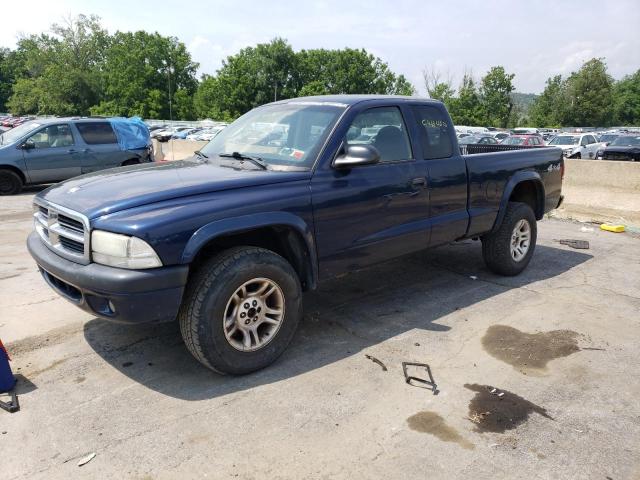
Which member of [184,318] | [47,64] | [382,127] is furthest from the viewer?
[47,64]

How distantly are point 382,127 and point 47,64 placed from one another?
88.7m

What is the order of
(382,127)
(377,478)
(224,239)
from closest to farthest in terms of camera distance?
1. (377,478)
2. (224,239)
3. (382,127)

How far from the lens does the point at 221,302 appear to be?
3.28 meters

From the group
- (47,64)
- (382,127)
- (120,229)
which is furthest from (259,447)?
(47,64)

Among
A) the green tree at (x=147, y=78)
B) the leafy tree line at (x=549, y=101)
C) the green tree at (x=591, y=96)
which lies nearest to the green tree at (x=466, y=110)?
the leafy tree line at (x=549, y=101)

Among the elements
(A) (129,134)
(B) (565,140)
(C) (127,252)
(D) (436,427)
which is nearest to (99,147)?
(A) (129,134)

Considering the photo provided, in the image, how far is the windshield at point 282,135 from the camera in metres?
3.99

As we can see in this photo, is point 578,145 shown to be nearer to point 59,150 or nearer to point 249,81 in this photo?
point 59,150

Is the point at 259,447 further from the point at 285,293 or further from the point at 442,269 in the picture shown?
the point at 442,269

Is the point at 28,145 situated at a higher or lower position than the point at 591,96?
lower

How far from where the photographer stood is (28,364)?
146 inches

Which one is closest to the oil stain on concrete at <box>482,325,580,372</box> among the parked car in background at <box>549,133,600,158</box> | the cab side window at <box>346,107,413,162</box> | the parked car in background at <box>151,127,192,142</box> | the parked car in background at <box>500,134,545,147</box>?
the cab side window at <box>346,107,413,162</box>

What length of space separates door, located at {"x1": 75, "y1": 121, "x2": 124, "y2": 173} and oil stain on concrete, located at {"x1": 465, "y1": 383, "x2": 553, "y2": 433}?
10865 mm

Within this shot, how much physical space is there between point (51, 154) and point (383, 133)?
9.94 meters
